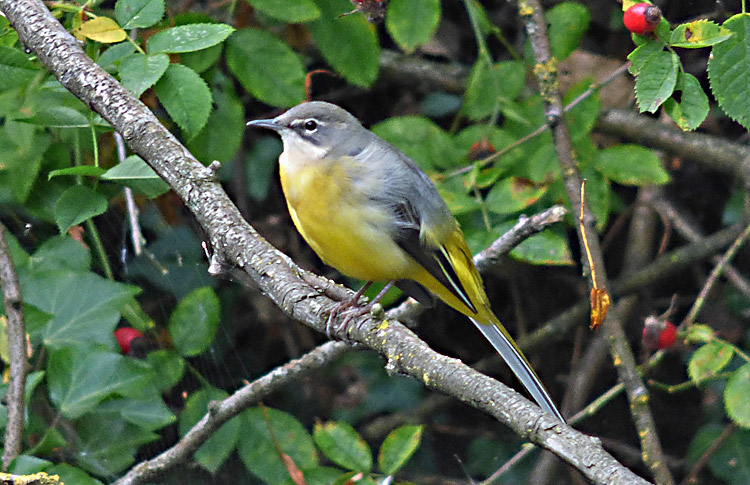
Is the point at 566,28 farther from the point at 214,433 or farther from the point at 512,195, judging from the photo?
the point at 214,433

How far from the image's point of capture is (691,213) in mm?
4445

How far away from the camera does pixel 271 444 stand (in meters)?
2.96

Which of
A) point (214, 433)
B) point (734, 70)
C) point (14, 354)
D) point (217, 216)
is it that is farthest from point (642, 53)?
point (14, 354)

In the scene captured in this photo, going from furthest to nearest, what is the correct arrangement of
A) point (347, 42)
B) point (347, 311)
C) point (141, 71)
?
point (347, 42) < point (141, 71) < point (347, 311)

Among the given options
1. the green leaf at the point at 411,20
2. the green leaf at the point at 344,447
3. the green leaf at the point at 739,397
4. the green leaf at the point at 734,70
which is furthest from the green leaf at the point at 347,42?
the green leaf at the point at 739,397

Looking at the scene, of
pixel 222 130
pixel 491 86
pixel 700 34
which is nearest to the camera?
pixel 700 34

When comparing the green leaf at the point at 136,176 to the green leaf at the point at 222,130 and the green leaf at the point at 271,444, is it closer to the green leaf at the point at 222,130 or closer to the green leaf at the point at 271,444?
the green leaf at the point at 222,130

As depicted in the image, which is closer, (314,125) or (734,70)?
(734,70)

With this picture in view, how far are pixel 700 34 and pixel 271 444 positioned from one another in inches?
79.5

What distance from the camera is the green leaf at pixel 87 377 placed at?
8.43ft

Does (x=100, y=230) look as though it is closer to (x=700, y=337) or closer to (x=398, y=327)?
(x=398, y=327)

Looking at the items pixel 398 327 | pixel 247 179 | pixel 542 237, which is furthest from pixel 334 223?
pixel 247 179

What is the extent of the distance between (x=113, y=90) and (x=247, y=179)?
197 centimetres

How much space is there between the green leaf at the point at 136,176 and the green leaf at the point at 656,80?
1.41m
